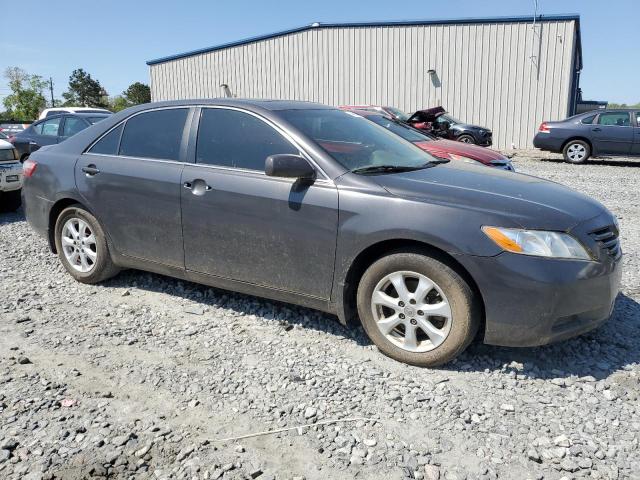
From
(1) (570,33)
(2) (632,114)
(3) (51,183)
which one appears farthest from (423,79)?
(3) (51,183)

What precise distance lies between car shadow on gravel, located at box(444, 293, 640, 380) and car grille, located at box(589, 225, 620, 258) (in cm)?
65

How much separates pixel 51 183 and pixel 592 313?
447 cm

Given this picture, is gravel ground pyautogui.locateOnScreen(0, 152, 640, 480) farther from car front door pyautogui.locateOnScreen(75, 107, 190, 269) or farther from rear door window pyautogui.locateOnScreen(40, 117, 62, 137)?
rear door window pyautogui.locateOnScreen(40, 117, 62, 137)

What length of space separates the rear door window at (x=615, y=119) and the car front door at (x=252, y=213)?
13.8 m

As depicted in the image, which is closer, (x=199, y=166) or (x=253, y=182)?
(x=253, y=182)

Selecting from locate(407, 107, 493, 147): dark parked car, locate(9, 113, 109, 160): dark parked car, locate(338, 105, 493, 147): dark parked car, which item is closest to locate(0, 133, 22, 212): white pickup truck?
locate(9, 113, 109, 160): dark parked car

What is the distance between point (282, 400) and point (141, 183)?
2.21 meters

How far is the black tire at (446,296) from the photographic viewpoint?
3234 millimetres

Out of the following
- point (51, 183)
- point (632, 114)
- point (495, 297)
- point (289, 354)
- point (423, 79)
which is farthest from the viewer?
point (423, 79)

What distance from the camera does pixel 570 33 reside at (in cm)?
2098

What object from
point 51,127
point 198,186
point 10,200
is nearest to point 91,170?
point 198,186

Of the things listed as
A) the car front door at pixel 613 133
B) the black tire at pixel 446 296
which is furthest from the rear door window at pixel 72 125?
the car front door at pixel 613 133

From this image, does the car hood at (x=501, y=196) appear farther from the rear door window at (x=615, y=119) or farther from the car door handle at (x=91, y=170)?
the rear door window at (x=615, y=119)

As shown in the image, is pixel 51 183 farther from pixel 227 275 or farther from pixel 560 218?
pixel 560 218
